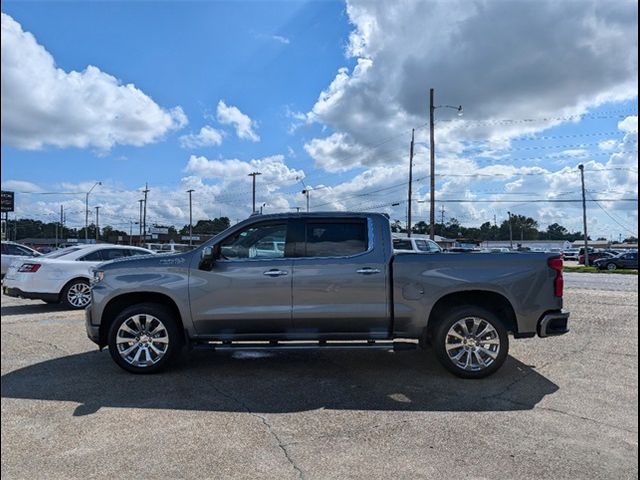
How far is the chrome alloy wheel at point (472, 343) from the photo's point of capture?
5.50 metres

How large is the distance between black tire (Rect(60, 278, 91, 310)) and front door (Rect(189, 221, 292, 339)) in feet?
20.1

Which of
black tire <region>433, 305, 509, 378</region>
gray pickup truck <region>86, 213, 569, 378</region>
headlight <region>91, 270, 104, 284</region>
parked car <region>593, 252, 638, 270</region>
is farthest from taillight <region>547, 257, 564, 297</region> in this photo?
parked car <region>593, 252, 638, 270</region>

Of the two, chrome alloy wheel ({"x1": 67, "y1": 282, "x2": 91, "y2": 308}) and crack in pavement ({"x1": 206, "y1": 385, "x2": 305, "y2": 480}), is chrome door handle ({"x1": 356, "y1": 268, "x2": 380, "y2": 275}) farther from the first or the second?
chrome alloy wheel ({"x1": 67, "y1": 282, "x2": 91, "y2": 308})

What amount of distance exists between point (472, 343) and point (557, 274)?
1295mm

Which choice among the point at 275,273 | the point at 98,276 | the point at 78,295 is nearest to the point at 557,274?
the point at 275,273

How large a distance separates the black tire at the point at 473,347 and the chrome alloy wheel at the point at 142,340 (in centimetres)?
312

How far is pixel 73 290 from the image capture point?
1067 centimetres

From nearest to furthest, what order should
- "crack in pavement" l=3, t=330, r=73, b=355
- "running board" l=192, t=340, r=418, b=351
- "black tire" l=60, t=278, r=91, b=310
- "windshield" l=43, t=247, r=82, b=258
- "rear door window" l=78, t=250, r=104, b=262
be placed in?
"running board" l=192, t=340, r=418, b=351 → "crack in pavement" l=3, t=330, r=73, b=355 → "black tire" l=60, t=278, r=91, b=310 → "windshield" l=43, t=247, r=82, b=258 → "rear door window" l=78, t=250, r=104, b=262

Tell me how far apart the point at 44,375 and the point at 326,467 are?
3.72 m

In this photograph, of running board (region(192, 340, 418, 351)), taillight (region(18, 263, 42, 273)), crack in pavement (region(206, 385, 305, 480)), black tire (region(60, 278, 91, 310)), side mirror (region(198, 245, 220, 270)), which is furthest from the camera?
black tire (region(60, 278, 91, 310))

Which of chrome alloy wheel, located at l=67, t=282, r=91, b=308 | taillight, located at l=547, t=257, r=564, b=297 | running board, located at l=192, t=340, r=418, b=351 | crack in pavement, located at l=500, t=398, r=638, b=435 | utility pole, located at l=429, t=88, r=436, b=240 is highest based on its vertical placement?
utility pole, located at l=429, t=88, r=436, b=240

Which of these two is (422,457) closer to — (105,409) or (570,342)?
(105,409)

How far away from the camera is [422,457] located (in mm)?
3652

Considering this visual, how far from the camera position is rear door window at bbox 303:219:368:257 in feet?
18.9
